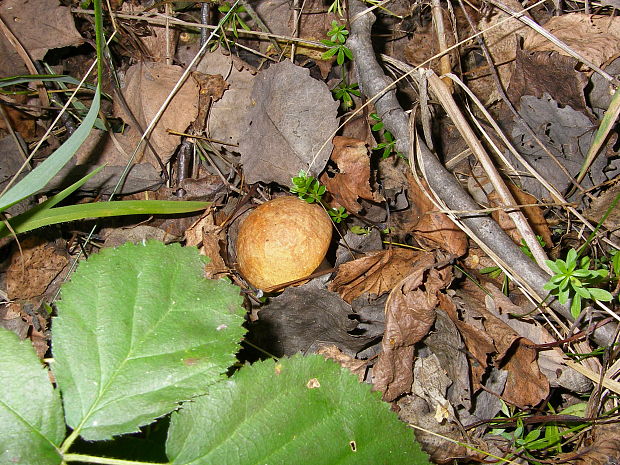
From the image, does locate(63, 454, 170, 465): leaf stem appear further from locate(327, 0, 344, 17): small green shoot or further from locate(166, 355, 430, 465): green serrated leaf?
locate(327, 0, 344, 17): small green shoot

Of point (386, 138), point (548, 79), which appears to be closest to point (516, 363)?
point (386, 138)

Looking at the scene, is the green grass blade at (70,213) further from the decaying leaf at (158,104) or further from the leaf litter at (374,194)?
the decaying leaf at (158,104)

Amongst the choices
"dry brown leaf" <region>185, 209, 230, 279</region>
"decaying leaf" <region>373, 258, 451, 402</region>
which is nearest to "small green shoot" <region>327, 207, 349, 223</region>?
"decaying leaf" <region>373, 258, 451, 402</region>

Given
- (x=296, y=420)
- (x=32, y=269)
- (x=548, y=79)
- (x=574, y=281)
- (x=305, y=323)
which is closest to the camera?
(x=296, y=420)

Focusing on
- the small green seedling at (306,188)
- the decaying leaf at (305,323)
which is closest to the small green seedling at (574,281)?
the decaying leaf at (305,323)

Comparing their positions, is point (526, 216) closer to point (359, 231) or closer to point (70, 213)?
point (359, 231)

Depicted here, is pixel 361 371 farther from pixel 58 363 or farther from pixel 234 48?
pixel 234 48
